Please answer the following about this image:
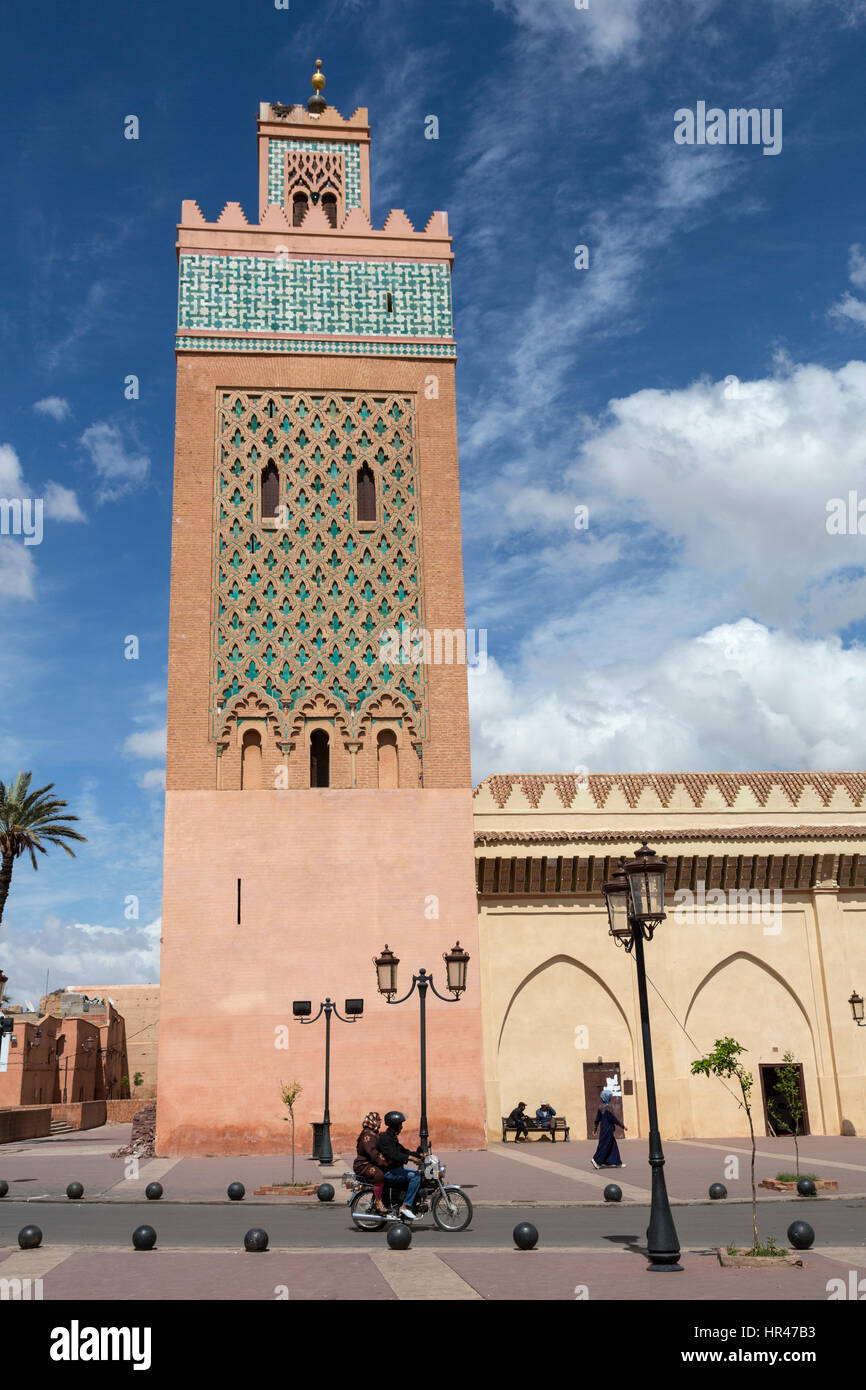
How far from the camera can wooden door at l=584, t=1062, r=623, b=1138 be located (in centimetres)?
2166

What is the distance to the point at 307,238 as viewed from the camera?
2314cm

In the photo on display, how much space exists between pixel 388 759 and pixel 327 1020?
4979 mm

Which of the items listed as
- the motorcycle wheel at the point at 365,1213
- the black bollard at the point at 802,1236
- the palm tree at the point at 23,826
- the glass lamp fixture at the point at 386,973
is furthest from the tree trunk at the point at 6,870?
the black bollard at the point at 802,1236

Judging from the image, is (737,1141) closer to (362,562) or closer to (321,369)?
(362,562)

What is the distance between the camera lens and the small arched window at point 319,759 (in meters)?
21.0

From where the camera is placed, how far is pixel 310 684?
20906mm

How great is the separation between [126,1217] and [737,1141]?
12679 mm

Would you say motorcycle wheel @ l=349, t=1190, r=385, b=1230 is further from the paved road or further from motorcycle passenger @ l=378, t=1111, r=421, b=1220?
motorcycle passenger @ l=378, t=1111, r=421, b=1220

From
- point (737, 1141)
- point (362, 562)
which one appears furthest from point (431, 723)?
point (737, 1141)

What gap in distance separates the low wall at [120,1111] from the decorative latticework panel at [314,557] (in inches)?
943

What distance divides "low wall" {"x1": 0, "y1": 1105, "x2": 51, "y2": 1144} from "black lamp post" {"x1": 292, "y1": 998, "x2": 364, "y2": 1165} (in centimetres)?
1176

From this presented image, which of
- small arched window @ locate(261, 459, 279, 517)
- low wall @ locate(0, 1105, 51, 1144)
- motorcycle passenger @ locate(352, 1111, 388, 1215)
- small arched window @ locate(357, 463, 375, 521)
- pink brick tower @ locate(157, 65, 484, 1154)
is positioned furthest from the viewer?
low wall @ locate(0, 1105, 51, 1144)

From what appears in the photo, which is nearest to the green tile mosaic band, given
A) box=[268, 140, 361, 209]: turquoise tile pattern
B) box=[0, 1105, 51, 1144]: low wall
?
box=[268, 140, 361, 209]: turquoise tile pattern

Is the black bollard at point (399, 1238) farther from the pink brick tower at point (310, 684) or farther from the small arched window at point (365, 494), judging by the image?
the small arched window at point (365, 494)
